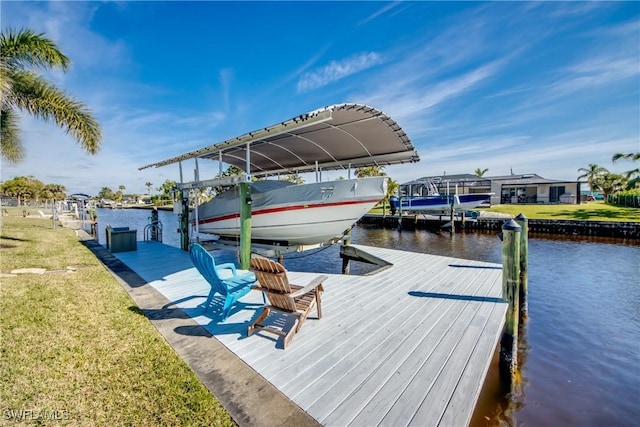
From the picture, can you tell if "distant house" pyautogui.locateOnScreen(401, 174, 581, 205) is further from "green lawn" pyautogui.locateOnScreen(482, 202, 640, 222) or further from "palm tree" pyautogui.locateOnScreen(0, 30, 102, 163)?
"palm tree" pyautogui.locateOnScreen(0, 30, 102, 163)

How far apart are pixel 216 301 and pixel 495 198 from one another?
4806 centimetres

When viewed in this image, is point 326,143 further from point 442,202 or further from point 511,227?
point 442,202

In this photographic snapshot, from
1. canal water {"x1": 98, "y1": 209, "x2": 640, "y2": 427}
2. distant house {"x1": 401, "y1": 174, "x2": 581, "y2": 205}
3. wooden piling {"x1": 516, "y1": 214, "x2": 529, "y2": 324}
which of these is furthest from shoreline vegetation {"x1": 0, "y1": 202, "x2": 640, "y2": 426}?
distant house {"x1": 401, "y1": 174, "x2": 581, "y2": 205}

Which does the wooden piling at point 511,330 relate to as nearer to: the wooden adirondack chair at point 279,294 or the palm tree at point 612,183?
the wooden adirondack chair at point 279,294

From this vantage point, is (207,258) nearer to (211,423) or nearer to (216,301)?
(216,301)

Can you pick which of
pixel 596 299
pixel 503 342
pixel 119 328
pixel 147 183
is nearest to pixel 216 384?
pixel 119 328

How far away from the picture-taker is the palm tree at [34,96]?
9.65 metres

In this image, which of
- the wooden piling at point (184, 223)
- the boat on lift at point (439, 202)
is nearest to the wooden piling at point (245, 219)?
the wooden piling at point (184, 223)

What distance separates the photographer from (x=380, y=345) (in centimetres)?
369

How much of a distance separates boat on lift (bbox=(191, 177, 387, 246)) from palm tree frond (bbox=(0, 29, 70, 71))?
7999 mm

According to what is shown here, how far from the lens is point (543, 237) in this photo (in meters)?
20.2

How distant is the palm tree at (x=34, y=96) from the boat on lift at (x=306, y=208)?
7.00 m

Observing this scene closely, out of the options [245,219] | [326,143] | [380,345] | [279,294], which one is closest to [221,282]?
[279,294]

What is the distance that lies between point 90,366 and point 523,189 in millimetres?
53127
